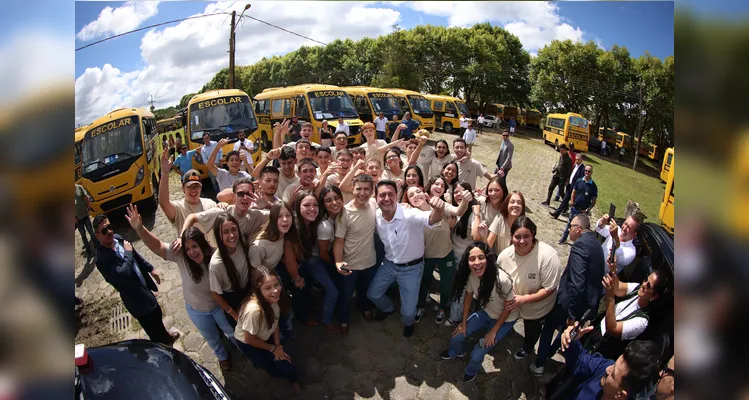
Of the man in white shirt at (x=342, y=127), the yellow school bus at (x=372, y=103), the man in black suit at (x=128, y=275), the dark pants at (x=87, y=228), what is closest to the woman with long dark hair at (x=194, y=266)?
the man in black suit at (x=128, y=275)

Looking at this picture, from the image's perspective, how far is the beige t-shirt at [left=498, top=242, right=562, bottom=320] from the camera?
114 inches

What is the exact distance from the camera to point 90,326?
4094 millimetres

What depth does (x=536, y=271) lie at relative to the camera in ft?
9.55

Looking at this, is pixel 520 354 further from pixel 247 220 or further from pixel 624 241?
pixel 247 220

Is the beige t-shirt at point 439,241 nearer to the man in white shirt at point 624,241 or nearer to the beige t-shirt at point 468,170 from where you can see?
the man in white shirt at point 624,241

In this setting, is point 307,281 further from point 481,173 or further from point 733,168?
point 733,168

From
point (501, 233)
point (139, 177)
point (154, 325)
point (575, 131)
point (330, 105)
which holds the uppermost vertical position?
point (575, 131)

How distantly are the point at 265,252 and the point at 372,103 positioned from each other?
13541mm

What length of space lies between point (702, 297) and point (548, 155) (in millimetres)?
20086

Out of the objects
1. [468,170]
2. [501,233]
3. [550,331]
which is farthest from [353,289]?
[468,170]

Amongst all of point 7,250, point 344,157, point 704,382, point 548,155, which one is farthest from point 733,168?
point 548,155

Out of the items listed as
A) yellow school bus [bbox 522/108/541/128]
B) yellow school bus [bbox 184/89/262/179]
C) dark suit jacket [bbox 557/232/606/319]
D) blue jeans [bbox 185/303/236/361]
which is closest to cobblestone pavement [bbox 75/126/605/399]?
blue jeans [bbox 185/303/236/361]

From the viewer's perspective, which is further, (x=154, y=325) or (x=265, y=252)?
(x=154, y=325)

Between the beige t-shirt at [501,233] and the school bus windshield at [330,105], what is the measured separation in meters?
9.15
